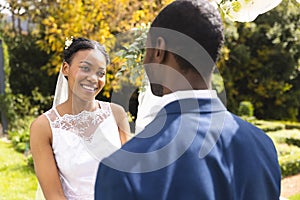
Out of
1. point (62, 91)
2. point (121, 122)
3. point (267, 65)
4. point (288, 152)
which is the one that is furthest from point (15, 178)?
point (267, 65)

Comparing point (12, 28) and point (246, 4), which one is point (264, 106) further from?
point (246, 4)

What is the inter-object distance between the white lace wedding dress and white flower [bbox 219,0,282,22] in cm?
75

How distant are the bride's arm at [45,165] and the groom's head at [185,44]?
955 millimetres

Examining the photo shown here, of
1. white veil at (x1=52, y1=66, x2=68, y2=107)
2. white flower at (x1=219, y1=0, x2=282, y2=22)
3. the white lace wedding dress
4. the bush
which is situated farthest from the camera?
the bush

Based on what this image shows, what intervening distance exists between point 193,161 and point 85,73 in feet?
3.85

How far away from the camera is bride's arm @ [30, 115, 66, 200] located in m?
1.79

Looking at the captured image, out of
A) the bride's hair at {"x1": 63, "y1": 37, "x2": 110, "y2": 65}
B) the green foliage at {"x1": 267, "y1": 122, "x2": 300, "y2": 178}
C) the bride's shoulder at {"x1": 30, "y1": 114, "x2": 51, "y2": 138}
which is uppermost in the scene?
the bride's hair at {"x1": 63, "y1": 37, "x2": 110, "y2": 65}

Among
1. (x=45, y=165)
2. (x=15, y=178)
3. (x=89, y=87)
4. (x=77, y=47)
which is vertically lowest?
(x=15, y=178)

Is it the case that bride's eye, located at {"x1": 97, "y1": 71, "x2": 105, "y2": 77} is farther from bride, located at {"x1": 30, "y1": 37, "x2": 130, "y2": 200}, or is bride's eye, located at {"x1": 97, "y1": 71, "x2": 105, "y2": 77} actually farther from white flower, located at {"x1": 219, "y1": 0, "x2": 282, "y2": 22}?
white flower, located at {"x1": 219, "y1": 0, "x2": 282, "y2": 22}

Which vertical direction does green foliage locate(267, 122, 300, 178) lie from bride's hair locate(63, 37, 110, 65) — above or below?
below

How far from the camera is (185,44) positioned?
97 cm

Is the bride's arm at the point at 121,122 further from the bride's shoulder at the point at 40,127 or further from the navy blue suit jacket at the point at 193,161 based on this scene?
the navy blue suit jacket at the point at 193,161

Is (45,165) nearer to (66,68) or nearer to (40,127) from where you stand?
(40,127)

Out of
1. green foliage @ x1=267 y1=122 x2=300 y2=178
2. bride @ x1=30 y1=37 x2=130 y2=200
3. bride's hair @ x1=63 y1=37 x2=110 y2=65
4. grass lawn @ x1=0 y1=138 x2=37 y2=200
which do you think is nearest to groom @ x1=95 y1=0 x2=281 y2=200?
bride @ x1=30 y1=37 x2=130 y2=200
